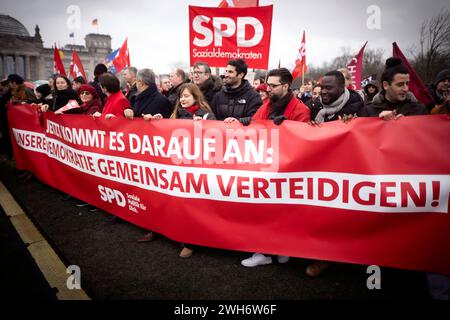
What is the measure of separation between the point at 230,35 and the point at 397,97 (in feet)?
9.15

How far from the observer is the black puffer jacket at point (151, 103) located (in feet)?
14.4

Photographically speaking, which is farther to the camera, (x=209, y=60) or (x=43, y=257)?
(x=209, y=60)

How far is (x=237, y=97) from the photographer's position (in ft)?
14.1

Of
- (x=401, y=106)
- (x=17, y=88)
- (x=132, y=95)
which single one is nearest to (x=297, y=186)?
(x=401, y=106)

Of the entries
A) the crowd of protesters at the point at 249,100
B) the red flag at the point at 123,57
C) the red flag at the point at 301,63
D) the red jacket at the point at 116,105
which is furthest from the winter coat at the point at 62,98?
the red flag at the point at 301,63

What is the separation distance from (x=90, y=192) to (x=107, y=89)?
151 cm

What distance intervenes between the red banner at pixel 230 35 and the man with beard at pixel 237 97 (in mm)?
686

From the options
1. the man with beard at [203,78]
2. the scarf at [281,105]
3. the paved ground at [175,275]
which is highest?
the man with beard at [203,78]

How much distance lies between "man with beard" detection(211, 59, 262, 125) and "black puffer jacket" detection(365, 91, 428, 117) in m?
1.46

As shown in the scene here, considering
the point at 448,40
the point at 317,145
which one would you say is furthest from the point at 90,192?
the point at 448,40

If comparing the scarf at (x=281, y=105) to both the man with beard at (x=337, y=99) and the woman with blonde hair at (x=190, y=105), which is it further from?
the woman with blonde hair at (x=190, y=105)

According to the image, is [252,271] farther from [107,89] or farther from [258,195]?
[107,89]

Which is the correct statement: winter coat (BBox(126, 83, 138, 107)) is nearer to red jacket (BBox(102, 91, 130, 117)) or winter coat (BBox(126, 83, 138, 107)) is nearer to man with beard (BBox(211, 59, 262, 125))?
red jacket (BBox(102, 91, 130, 117))
